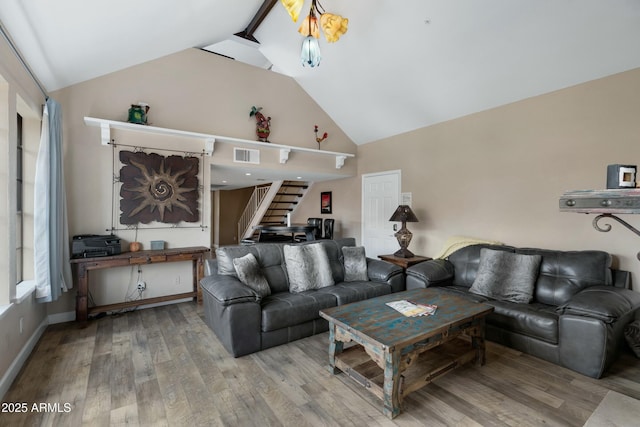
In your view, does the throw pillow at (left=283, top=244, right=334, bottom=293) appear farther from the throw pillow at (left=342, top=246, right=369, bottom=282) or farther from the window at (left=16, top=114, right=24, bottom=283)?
the window at (left=16, top=114, right=24, bottom=283)

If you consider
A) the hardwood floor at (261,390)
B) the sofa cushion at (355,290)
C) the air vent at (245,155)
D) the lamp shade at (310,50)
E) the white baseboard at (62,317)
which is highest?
the lamp shade at (310,50)

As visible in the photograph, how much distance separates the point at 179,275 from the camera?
13.5 ft

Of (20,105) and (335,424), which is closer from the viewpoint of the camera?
(335,424)

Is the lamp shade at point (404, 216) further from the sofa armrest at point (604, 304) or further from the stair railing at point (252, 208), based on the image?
the stair railing at point (252, 208)

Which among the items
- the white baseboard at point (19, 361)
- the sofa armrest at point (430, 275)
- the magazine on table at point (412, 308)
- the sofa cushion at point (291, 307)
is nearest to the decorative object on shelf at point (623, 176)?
the magazine on table at point (412, 308)

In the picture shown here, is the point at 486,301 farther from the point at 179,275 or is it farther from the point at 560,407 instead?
the point at 179,275

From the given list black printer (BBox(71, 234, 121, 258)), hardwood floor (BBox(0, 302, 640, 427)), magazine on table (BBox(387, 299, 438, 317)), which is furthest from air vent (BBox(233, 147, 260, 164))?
magazine on table (BBox(387, 299, 438, 317))

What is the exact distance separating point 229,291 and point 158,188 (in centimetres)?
209

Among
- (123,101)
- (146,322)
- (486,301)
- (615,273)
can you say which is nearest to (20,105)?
(123,101)

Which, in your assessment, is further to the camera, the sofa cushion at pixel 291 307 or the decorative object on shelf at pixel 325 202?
the decorative object on shelf at pixel 325 202

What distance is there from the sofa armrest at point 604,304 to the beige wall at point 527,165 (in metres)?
0.56

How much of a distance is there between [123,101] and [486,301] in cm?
476

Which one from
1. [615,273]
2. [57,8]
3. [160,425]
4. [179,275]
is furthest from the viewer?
[179,275]

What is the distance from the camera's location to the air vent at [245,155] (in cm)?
449
